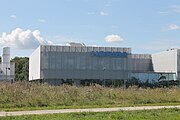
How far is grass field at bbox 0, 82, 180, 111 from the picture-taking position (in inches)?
871

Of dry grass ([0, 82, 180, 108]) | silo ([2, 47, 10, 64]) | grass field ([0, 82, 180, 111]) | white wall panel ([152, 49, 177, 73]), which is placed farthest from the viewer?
silo ([2, 47, 10, 64])

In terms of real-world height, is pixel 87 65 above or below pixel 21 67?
above

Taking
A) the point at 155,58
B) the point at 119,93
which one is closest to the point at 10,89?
the point at 119,93

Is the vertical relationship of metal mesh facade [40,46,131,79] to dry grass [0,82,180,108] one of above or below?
above

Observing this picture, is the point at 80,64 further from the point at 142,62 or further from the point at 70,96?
the point at 70,96

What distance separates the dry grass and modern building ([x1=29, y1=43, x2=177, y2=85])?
254 ft

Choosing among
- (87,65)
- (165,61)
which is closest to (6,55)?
(87,65)

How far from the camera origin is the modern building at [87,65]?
107188 mm

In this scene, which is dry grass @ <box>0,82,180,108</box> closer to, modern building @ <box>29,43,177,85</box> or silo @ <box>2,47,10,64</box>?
modern building @ <box>29,43,177,85</box>

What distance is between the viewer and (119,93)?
28.7m

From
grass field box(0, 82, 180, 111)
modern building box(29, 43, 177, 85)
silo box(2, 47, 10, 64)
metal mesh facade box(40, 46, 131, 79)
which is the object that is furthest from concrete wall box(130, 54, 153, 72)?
grass field box(0, 82, 180, 111)

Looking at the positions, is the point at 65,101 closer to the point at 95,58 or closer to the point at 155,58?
the point at 95,58

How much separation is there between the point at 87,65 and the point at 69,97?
84569 mm

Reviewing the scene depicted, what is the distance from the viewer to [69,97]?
2450cm
